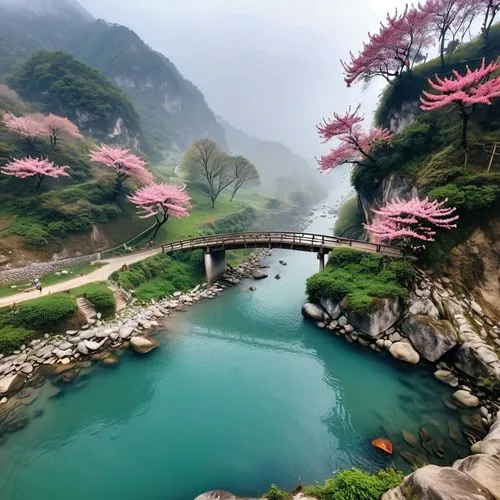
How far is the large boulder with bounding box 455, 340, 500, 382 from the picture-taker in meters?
15.6

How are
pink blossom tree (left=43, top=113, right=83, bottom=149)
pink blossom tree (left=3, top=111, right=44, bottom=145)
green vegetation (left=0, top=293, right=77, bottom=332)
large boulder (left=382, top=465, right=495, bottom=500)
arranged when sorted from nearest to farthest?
large boulder (left=382, top=465, right=495, bottom=500)
green vegetation (left=0, top=293, right=77, bottom=332)
pink blossom tree (left=3, top=111, right=44, bottom=145)
pink blossom tree (left=43, top=113, right=83, bottom=149)

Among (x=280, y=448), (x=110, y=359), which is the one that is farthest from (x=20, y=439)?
(x=280, y=448)

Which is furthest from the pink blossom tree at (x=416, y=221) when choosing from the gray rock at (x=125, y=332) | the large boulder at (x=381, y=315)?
the gray rock at (x=125, y=332)

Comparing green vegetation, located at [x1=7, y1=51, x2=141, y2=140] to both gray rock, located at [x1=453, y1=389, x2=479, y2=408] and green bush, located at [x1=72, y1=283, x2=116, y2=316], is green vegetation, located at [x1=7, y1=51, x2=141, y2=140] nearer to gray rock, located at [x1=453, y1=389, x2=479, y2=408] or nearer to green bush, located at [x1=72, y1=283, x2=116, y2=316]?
green bush, located at [x1=72, y1=283, x2=116, y2=316]

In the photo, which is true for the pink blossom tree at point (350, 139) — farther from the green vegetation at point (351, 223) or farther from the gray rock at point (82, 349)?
the gray rock at point (82, 349)

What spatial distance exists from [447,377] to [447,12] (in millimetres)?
39796

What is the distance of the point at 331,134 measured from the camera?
100 ft

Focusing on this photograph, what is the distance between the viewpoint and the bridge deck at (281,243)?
2620cm

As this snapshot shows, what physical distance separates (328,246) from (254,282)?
1047 centimetres

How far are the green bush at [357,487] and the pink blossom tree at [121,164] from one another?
3730cm

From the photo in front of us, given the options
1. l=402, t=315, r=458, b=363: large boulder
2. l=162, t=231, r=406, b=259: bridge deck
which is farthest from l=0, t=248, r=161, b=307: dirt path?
l=402, t=315, r=458, b=363: large boulder

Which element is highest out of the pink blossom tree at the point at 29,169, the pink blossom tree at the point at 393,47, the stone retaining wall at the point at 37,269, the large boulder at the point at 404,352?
the pink blossom tree at the point at 393,47

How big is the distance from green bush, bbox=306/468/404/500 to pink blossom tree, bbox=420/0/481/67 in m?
42.4

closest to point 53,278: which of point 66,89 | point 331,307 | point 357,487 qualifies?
point 331,307
